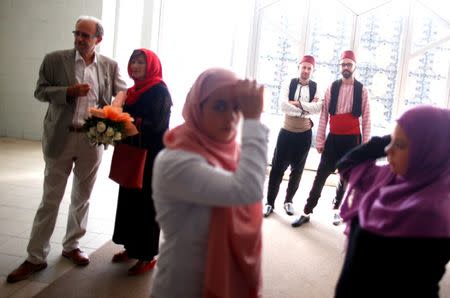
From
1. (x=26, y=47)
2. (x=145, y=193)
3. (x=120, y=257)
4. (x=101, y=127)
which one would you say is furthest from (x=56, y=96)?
(x=26, y=47)

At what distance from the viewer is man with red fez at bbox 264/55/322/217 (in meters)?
4.58

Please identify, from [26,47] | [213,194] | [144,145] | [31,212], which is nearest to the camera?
[213,194]

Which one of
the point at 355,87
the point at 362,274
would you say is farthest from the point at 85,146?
the point at 355,87

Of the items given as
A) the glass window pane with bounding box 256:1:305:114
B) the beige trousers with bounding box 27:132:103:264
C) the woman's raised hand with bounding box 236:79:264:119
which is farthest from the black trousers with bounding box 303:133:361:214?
the woman's raised hand with bounding box 236:79:264:119

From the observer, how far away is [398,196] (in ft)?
4.54

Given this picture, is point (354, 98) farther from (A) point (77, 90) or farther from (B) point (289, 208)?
(A) point (77, 90)

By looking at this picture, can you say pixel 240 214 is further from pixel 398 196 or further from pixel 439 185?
pixel 439 185

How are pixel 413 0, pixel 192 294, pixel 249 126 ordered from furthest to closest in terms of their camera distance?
1. pixel 413 0
2. pixel 192 294
3. pixel 249 126

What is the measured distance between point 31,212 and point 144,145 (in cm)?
180

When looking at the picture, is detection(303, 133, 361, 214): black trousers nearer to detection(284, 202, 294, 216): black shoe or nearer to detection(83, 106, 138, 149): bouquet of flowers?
detection(284, 202, 294, 216): black shoe

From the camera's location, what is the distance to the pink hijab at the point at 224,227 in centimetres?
128

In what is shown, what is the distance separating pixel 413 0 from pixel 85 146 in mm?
5643

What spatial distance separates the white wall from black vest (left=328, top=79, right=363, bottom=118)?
4.49m

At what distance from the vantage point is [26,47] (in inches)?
295
